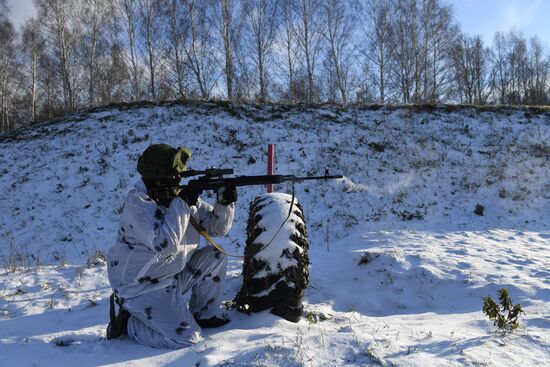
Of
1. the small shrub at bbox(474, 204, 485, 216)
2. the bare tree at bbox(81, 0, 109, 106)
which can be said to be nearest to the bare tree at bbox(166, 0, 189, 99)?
the bare tree at bbox(81, 0, 109, 106)

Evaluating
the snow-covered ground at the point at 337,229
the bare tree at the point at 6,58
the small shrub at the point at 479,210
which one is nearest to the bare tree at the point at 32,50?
the bare tree at the point at 6,58

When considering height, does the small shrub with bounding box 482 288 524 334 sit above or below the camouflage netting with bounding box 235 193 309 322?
below

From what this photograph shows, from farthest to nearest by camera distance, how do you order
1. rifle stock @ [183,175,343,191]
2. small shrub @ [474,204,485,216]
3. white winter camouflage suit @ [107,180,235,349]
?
1. small shrub @ [474,204,485,216]
2. rifle stock @ [183,175,343,191]
3. white winter camouflage suit @ [107,180,235,349]

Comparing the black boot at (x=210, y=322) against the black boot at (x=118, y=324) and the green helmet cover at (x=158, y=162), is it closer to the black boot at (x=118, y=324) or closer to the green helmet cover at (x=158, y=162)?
the black boot at (x=118, y=324)

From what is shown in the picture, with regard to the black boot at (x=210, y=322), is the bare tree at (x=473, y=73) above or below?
above

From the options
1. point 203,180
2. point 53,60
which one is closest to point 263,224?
point 203,180

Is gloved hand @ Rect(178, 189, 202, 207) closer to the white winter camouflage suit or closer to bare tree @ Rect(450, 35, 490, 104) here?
the white winter camouflage suit

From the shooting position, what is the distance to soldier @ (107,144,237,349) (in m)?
2.48

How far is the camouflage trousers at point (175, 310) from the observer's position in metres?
2.53

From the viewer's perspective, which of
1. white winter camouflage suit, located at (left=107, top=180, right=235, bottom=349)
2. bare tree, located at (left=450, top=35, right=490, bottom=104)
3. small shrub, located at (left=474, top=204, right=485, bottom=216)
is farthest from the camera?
bare tree, located at (left=450, top=35, right=490, bottom=104)

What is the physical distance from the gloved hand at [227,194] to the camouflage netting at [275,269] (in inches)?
15.3

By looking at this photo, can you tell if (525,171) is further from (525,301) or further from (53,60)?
(53,60)

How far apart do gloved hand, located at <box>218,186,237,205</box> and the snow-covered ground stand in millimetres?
951

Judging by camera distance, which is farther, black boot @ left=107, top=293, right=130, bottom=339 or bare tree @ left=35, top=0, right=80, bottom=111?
bare tree @ left=35, top=0, right=80, bottom=111
